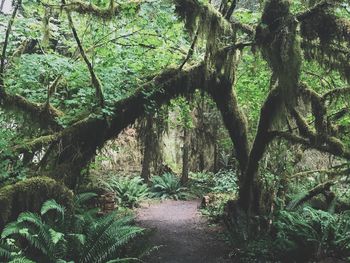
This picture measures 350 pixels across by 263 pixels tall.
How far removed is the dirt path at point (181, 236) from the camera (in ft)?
24.6

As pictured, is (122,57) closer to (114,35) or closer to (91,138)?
(114,35)

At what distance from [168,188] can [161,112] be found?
7.00 m

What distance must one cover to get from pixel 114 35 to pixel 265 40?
13.7ft

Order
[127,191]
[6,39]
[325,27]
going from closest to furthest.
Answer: [325,27], [6,39], [127,191]

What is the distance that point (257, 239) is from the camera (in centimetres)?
791

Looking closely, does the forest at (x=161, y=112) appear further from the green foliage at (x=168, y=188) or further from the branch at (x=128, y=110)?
the green foliage at (x=168, y=188)

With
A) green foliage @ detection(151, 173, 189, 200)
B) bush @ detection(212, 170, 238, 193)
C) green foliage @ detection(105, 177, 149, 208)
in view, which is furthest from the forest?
green foliage @ detection(151, 173, 189, 200)

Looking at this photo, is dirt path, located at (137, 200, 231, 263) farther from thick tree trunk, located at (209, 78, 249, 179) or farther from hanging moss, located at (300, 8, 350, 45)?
hanging moss, located at (300, 8, 350, 45)

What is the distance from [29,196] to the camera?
6.13m

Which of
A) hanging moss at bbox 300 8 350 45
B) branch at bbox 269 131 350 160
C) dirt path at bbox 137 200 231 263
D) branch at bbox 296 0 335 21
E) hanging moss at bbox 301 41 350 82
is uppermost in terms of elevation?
branch at bbox 296 0 335 21

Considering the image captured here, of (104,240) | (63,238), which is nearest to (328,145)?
(104,240)

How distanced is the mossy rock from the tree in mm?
743

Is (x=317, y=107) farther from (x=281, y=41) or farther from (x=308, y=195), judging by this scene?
(x=308, y=195)

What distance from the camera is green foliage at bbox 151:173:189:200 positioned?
15.6 meters
